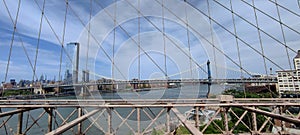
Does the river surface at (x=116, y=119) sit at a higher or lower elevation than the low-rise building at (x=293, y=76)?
lower

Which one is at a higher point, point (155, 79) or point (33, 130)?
point (155, 79)

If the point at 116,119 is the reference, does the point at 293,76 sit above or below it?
above

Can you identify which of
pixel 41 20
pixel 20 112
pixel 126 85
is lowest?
pixel 20 112

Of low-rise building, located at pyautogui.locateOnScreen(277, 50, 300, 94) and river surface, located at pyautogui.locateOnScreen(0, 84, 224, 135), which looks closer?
river surface, located at pyautogui.locateOnScreen(0, 84, 224, 135)

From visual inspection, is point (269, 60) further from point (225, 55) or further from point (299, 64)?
point (299, 64)

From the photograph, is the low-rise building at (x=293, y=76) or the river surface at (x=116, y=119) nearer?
the river surface at (x=116, y=119)

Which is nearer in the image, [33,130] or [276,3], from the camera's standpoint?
[276,3]

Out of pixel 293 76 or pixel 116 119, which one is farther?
pixel 116 119

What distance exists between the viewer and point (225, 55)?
255 inches

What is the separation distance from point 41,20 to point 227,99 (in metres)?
7.19

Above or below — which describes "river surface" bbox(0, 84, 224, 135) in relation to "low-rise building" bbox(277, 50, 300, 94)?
below

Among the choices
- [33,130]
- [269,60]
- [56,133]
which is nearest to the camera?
[56,133]

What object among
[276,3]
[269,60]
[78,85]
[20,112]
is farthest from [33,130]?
[276,3]

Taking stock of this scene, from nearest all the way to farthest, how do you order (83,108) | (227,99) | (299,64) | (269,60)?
(83,108) < (227,99) < (269,60) < (299,64)
